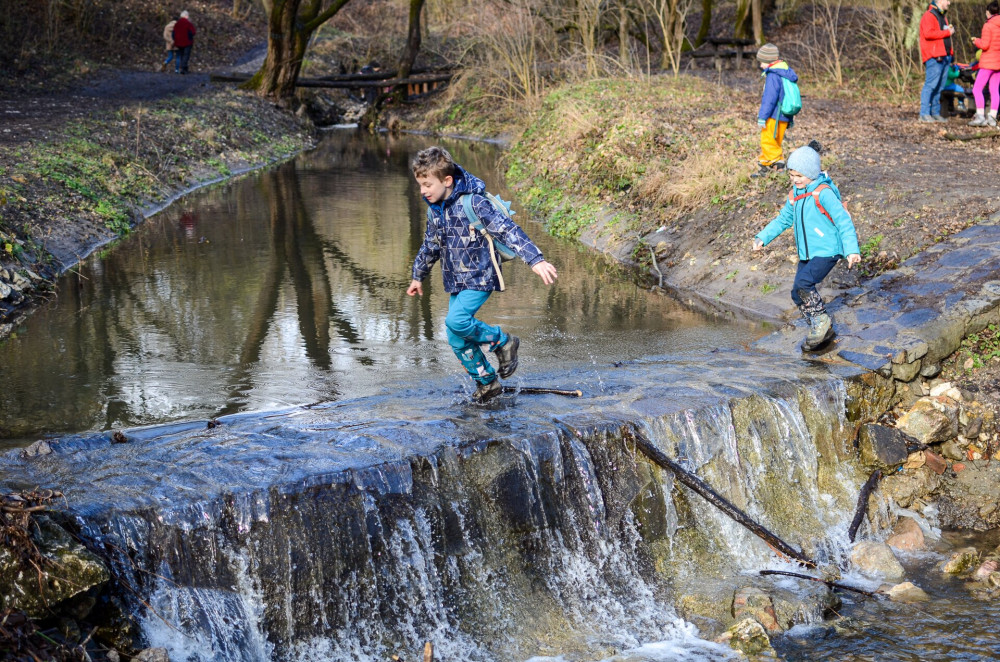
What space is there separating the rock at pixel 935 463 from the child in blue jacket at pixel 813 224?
1.45 m

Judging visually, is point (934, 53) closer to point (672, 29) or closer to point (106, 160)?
point (106, 160)

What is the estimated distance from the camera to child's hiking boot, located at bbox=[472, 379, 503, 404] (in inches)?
272

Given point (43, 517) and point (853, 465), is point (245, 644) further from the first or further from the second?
point (853, 465)

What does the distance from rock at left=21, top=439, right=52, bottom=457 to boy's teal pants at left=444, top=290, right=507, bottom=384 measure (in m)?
2.53

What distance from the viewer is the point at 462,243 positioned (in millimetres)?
6250

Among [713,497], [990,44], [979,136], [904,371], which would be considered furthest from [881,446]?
[990,44]

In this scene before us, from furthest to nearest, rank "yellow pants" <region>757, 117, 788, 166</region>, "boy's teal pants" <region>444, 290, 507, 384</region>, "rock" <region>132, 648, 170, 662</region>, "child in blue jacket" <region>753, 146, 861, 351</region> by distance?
"yellow pants" <region>757, 117, 788, 166</region> < "child in blue jacket" <region>753, 146, 861, 351</region> < "boy's teal pants" <region>444, 290, 507, 384</region> < "rock" <region>132, 648, 170, 662</region>

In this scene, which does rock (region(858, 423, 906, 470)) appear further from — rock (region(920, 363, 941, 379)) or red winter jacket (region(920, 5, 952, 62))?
red winter jacket (region(920, 5, 952, 62))

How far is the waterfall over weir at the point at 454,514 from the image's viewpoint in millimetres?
5266

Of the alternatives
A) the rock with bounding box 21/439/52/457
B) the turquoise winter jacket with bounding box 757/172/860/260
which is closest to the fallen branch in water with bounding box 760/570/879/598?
the turquoise winter jacket with bounding box 757/172/860/260

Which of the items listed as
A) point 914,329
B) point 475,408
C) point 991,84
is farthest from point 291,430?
point 991,84

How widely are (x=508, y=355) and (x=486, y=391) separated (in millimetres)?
330

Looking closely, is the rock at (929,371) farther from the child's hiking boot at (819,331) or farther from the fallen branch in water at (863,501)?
the fallen branch in water at (863,501)

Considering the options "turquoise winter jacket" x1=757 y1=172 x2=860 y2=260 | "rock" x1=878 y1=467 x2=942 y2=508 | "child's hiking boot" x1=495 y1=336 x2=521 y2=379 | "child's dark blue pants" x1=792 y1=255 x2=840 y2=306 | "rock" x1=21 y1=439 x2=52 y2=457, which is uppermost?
"turquoise winter jacket" x1=757 y1=172 x2=860 y2=260
